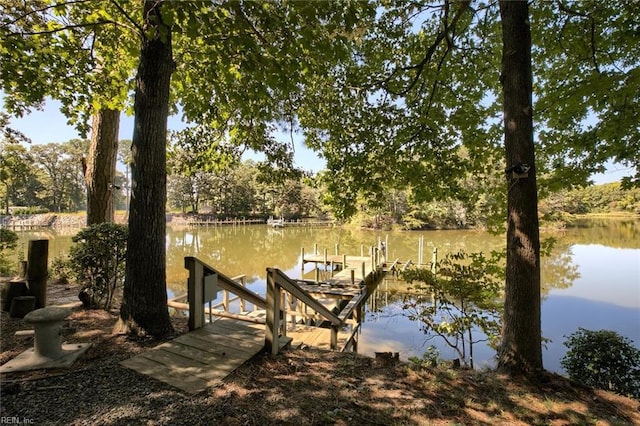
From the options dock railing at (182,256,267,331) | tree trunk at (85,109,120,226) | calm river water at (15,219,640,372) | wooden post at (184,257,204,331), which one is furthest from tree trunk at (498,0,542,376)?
tree trunk at (85,109,120,226)

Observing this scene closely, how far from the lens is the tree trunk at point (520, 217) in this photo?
117 inches

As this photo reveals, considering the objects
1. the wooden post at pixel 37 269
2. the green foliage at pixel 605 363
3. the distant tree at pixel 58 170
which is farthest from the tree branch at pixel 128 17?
the distant tree at pixel 58 170

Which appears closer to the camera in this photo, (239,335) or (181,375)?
(181,375)

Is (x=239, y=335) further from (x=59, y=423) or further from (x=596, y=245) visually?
(x=596, y=245)

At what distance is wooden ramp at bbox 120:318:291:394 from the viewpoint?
91.5 inches

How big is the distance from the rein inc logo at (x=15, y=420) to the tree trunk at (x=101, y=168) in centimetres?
413

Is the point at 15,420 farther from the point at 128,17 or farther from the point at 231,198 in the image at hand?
the point at 231,198

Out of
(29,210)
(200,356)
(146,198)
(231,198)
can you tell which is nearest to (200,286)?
(200,356)

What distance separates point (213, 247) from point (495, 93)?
19.8 meters

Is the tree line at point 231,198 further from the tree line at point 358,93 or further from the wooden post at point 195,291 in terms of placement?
the wooden post at point 195,291

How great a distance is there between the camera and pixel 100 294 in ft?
13.9

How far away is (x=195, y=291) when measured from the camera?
303 cm

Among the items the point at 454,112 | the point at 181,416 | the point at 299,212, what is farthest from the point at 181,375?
the point at 299,212

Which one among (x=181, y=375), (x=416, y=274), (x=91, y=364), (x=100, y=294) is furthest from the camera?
(x=416, y=274)
